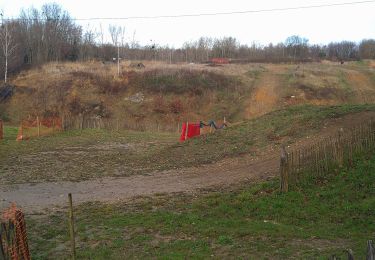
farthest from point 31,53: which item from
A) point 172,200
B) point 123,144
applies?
point 172,200

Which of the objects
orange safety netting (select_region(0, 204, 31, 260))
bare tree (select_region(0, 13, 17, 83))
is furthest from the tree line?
orange safety netting (select_region(0, 204, 31, 260))

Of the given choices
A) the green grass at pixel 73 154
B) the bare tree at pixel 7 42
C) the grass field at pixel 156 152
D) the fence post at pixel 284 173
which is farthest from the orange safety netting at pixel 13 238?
the bare tree at pixel 7 42

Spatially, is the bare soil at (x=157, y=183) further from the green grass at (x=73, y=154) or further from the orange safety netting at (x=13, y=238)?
the orange safety netting at (x=13, y=238)

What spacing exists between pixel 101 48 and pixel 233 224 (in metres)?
75.5

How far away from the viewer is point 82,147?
23.5 meters

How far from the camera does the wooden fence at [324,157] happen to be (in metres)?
11.4

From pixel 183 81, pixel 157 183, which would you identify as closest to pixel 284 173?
pixel 157 183

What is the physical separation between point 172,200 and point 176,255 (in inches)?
166

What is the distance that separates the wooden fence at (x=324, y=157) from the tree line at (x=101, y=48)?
53.5 m

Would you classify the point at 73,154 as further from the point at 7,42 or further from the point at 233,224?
the point at 7,42

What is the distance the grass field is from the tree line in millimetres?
40984

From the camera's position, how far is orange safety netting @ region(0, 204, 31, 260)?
20.9ft

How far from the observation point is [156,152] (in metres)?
20.4

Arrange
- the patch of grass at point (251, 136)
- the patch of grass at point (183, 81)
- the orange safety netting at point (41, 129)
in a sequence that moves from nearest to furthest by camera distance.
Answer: the patch of grass at point (251, 136) → the orange safety netting at point (41, 129) → the patch of grass at point (183, 81)
